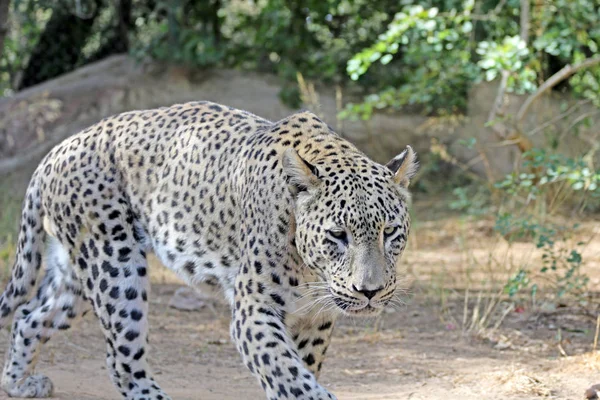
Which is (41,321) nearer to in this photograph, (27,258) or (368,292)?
(27,258)

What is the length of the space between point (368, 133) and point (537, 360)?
647cm

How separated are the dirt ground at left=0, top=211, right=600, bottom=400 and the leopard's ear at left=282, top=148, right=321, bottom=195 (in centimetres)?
151

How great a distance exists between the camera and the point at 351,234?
4488 millimetres

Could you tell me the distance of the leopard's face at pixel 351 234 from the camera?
4438mm

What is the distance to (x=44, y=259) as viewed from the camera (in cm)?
619

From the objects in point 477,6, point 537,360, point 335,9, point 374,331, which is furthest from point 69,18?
point 537,360

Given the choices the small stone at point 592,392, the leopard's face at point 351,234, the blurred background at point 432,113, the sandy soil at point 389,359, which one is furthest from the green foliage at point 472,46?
the leopard's face at point 351,234

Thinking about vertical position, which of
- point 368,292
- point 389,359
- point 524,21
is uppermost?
point 524,21

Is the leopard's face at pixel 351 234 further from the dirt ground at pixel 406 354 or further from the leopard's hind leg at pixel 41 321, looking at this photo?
the leopard's hind leg at pixel 41 321

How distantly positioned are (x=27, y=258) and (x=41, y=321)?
0.45 m

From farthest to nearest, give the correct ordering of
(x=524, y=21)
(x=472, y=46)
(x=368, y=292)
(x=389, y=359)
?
(x=472, y=46)
(x=524, y=21)
(x=389, y=359)
(x=368, y=292)

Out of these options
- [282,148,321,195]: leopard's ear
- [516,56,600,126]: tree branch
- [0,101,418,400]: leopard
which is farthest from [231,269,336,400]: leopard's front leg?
[516,56,600,126]: tree branch

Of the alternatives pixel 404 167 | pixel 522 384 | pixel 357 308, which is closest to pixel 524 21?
A: pixel 522 384

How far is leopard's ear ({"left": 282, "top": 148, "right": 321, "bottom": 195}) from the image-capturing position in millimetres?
4609
